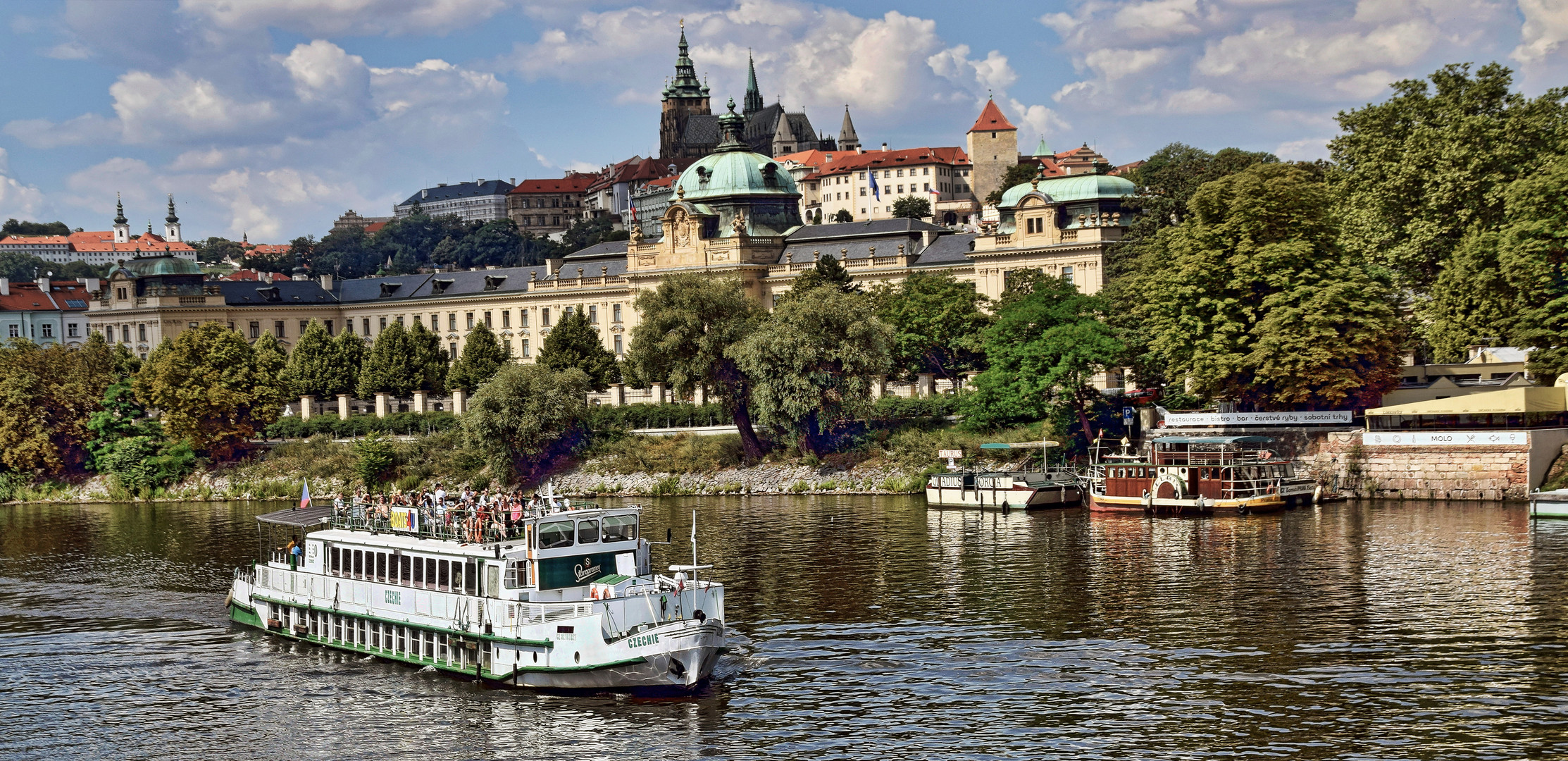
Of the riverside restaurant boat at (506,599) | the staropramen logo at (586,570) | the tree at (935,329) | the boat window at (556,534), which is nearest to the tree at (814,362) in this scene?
the tree at (935,329)

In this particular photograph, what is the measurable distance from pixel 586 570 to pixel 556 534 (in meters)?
1.35

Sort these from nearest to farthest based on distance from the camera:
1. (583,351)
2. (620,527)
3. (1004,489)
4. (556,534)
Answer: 1. (556,534)
2. (620,527)
3. (1004,489)
4. (583,351)

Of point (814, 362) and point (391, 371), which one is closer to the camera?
point (814, 362)

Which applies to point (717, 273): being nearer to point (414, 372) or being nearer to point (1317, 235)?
point (414, 372)

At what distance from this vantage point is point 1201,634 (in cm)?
4716

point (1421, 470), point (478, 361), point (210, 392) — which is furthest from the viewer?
point (478, 361)

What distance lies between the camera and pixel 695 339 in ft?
324

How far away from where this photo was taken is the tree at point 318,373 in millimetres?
130250

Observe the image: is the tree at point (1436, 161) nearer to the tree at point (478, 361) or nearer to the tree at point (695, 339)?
the tree at point (695, 339)

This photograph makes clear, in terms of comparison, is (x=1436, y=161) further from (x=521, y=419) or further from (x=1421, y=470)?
(x=521, y=419)

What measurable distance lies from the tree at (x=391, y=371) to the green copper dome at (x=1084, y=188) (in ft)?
165

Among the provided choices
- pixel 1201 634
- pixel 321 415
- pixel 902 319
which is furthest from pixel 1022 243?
pixel 1201 634

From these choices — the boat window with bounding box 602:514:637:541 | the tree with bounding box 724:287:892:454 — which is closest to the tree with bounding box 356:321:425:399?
the tree with bounding box 724:287:892:454

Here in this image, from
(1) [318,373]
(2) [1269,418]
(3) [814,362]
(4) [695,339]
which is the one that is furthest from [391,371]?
(2) [1269,418]
